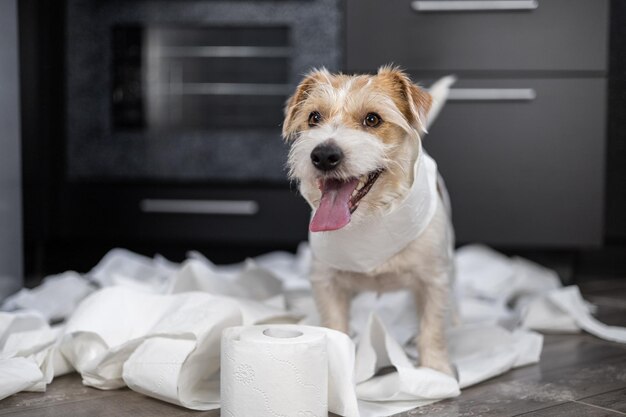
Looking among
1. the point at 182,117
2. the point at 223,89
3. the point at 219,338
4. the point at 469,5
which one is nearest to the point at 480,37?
the point at 469,5

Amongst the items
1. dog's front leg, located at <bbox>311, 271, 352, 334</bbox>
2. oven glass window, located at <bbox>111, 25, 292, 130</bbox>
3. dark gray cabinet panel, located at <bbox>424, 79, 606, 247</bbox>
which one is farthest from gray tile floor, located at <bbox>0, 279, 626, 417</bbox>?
oven glass window, located at <bbox>111, 25, 292, 130</bbox>

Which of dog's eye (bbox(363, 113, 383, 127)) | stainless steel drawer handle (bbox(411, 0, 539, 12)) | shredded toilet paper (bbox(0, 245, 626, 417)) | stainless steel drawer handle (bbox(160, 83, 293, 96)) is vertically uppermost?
stainless steel drawer handle (bbox(411, 0, 539, 12))

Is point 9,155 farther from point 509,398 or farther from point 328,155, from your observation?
point 509,398

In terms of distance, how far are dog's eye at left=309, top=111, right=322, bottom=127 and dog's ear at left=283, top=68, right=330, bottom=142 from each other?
49 mm

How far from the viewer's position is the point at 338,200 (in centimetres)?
132

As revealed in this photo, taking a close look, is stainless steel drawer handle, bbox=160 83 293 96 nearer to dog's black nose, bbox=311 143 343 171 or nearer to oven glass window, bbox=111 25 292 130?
oven glass window, bbox=111 25 292 130

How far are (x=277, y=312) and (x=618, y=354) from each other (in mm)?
756

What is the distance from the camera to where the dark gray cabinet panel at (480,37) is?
236 centimetres

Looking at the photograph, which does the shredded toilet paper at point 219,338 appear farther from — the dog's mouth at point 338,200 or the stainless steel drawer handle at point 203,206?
the stainless steel drawer handle at point 203,206

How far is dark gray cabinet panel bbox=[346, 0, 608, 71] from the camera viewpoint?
2361mm

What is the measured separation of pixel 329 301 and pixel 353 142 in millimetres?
395

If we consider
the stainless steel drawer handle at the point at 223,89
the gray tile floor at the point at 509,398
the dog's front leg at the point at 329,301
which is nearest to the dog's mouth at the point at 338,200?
the dog's front leg at the point at 329,301

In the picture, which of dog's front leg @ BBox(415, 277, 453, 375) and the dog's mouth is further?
dog's front leg @ BBox(415, 277, 453, 375)

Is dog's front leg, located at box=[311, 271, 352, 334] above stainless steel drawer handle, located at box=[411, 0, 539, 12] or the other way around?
the other way around
